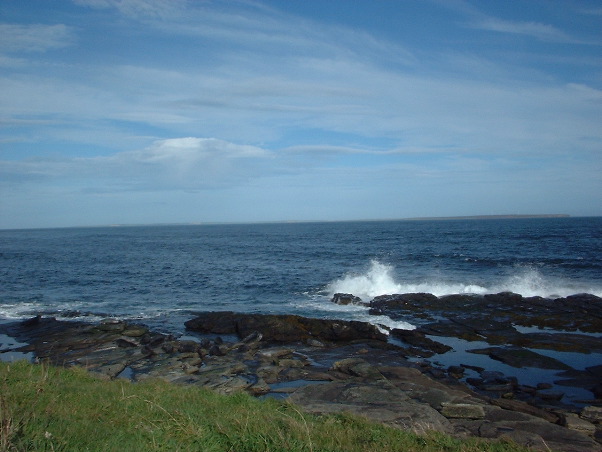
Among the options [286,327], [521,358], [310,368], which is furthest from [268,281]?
[521,358]

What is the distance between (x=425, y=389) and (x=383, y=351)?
20.2ft

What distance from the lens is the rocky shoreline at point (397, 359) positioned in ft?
37.9

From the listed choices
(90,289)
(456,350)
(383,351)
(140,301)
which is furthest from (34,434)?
(90,289)

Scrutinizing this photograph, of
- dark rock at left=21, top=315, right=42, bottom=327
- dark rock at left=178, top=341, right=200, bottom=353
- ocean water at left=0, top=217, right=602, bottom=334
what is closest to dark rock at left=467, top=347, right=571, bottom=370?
ocean water at left=0, top=217, right=602, bottom=334

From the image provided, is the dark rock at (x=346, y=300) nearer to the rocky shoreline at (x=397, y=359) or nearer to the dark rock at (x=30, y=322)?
the rocky shoreline at (x=397, y=359)

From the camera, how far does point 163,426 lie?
25.2ft

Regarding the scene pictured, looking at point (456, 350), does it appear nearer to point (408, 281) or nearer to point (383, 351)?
point (383, 351)

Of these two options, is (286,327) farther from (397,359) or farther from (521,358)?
(521,358)

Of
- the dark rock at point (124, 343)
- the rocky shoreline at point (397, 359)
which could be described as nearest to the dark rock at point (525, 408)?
the rocky shoreline at point (397, 359)

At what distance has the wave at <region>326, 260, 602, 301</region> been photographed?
33.8m

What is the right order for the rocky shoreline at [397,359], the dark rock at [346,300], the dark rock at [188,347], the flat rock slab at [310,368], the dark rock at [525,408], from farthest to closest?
the dark rock at [346,300]
the dark rock at [188,347]
the dark rock at [525,408]
the rocky shoreline at [397,359]
the flat rock slab at [310,368]

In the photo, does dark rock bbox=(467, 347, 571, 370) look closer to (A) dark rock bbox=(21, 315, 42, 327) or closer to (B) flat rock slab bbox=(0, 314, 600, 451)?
(B) flat rock slab bbox=(0, 314, 600, 451)

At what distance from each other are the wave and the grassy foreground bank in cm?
2497

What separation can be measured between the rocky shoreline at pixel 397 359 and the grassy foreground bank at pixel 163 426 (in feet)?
6.07
